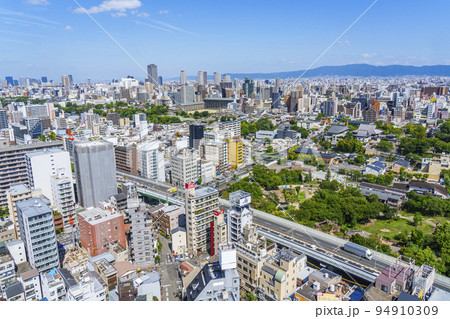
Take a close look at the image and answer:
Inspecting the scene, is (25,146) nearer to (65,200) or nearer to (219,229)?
(65,200)

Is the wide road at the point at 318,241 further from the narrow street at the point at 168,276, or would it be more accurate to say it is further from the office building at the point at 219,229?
the narrow street at the point at 168,276

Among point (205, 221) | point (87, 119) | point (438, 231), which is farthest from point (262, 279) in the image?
point (87, 119)

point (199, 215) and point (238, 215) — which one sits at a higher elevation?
point (238, 215)

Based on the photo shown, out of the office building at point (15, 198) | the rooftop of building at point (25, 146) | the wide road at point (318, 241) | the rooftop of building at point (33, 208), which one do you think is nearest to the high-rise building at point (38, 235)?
the rooftop of building at point (33, 208)

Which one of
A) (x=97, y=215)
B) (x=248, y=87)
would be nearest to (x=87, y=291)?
(x=97, y=215)

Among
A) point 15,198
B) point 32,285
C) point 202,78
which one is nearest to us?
point 32,285

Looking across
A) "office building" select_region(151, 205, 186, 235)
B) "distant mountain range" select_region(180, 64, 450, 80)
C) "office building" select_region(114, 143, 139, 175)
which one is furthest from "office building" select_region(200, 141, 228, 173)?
"distant mountain range" select_region(180, 64, 450, 80)

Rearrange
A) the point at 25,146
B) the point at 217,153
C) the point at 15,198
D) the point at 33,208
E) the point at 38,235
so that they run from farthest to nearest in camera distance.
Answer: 1. the point at 217,153
2. the point at 25,146
3. the point at 15,198
4. the point at 33,208
5. the point at 38,235
